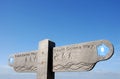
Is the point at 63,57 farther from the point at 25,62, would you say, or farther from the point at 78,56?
the point at 25,62

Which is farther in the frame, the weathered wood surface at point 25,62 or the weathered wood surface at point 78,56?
the weathered wood surface at point 25,62

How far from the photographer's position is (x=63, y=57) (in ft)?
11.9

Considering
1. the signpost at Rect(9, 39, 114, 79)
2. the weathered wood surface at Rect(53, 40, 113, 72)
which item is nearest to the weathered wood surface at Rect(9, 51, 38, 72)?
the signpost at Rect(9, 39, 114, 79)

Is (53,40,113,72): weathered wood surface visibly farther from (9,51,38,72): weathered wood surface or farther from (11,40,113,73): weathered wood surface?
(9,51,38,72): weathered wood surface

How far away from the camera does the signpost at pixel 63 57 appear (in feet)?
10.3

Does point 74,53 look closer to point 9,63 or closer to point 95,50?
point 95,50

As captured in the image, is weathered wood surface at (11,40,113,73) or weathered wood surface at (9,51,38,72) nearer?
weathered wood surface at (11,40,113,73)

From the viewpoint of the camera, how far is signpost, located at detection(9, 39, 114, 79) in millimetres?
3139

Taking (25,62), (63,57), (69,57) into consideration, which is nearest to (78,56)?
(69,57)

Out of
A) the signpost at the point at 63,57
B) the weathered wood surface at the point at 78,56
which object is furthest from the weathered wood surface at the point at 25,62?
the weathered wood surface at the point at 78,56

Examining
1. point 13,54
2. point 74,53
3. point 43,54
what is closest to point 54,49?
point 43,54

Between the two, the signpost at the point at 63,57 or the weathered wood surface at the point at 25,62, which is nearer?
the signpost at the point at 63,57

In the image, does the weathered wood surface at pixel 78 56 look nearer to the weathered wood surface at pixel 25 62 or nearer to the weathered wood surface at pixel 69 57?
the weathered wood surface at pixel 69 57

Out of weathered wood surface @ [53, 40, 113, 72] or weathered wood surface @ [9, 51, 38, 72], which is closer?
weathered wood surface @ [53, 40, 113, 72]
